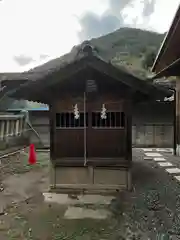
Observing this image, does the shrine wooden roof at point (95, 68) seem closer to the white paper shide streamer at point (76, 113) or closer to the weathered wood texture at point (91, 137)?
the weathered wood texture at point (91, 137)

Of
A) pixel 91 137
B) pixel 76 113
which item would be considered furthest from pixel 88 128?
pixel 76 113

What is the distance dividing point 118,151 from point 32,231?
3001mm

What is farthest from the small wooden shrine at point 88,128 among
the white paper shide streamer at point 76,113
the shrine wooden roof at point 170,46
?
the shrine wooden roof at point 170,46

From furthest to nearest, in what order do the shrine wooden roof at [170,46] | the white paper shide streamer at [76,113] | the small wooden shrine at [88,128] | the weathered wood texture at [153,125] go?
the weathered wood texture at [153,125] → the shrine wooden roof at [170,46] → the white paper shide streamer at [76,113] → the small wooden shrine at [88,128]

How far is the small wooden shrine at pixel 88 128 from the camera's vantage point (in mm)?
6504

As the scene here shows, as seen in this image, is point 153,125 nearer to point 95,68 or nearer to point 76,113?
point 76,113

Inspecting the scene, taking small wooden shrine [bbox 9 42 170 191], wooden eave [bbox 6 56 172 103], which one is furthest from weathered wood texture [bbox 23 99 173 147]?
wooden eave [bbox 6 56 172 103]

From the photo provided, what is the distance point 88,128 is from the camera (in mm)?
6805

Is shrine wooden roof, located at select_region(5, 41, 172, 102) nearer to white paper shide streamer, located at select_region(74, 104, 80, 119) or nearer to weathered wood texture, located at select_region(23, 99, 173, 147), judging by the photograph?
white paper shide streamer, located at select_region(74, 104, 80, 119)

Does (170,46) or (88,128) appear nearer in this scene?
(88,128)

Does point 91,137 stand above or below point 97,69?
below

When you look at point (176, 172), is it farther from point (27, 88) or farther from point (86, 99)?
point (27, 88)

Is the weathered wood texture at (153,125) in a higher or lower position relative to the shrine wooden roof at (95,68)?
lower

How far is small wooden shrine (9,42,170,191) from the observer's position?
6.50 meters
